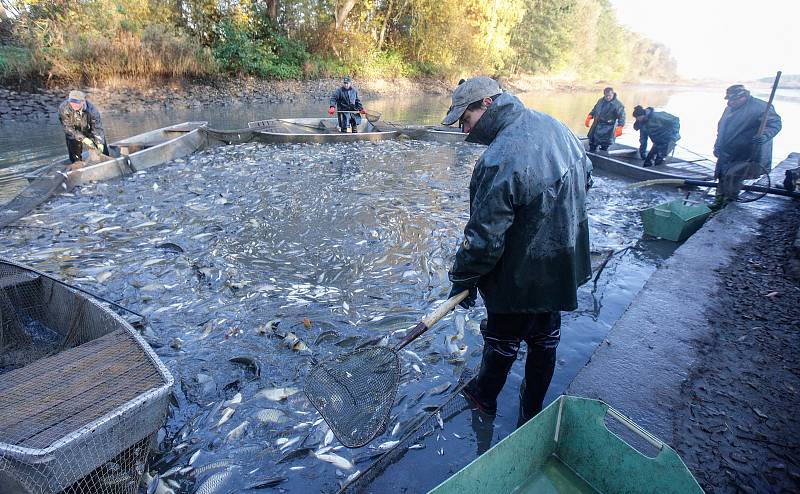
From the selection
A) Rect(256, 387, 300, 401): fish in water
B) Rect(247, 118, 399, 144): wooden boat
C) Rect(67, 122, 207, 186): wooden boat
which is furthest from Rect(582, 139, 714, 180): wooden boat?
Rect(67, 122, 207, 186): wooden boat

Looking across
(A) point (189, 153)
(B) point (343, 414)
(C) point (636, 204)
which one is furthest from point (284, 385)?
(A) point (189, 153)

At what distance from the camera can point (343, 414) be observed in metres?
3.04

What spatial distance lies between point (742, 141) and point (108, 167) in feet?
45.7

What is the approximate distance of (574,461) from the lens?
100.0 inches

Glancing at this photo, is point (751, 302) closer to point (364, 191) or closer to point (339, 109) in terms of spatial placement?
point (364, 191)

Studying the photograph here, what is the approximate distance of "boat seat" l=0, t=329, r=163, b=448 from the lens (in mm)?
2451

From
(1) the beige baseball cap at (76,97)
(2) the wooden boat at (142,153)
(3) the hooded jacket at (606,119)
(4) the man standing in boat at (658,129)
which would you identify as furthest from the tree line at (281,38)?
(4) the man standing in boat at (658,129)

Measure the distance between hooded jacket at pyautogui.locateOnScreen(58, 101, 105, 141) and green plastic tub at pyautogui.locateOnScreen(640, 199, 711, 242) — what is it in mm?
12555

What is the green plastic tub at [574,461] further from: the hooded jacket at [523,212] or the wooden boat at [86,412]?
the wooden boat at [86,412]

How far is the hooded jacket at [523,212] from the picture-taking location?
2.50 m

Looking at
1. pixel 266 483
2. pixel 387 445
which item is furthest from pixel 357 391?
pixel 266 483

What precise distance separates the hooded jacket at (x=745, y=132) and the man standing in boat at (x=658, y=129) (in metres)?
3.43

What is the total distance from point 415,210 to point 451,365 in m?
4.93

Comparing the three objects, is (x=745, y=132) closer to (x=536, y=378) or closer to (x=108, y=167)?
(x=536, y=378)
